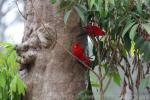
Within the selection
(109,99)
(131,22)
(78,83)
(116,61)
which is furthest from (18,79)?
(109,99)

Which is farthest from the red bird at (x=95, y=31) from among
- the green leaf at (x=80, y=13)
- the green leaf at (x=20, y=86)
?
the green leaf at (x=20, y=86)

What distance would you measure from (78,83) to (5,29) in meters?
1.62

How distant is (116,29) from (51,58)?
0.37 meters

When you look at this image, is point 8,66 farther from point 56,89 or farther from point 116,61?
point 116,61

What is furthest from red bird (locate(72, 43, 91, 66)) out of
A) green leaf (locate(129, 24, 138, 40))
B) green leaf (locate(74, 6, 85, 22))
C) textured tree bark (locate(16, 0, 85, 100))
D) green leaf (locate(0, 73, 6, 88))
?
green leaf (locate(0, 73, 6, 88))

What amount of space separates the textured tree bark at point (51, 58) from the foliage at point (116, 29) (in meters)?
0.10

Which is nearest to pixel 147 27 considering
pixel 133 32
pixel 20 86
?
pixel 133 32

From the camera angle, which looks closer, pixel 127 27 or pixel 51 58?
pixel 127 27

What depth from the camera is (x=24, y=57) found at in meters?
1.92

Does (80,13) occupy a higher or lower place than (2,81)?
higher

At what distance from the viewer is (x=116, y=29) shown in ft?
5.62

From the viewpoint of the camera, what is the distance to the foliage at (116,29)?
1.59m

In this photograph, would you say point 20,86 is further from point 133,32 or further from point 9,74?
point 133,32

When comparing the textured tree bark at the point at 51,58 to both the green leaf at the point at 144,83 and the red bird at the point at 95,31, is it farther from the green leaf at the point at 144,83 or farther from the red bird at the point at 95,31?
the green leaf at the point at 144,83
